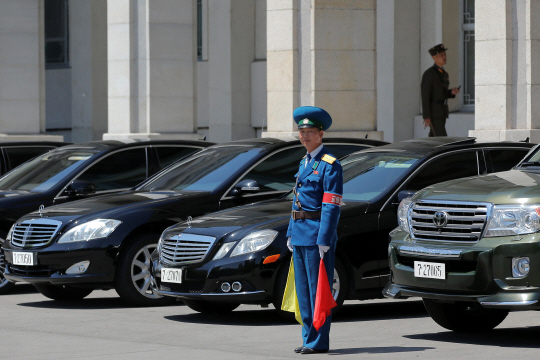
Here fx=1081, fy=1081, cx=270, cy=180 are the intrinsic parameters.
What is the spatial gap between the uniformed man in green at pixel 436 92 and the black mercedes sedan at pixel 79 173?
13.8 ft

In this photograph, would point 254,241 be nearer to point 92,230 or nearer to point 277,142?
point 92,230

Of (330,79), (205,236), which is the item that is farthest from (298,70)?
(205,236)

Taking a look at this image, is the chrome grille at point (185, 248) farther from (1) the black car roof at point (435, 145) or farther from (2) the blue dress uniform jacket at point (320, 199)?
(1) the black car roof at point (435, 145)

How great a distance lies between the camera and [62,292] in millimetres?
11859

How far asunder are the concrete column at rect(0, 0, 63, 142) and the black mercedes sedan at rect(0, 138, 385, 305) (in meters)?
11.3

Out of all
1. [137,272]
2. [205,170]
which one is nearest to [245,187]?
[205,170]

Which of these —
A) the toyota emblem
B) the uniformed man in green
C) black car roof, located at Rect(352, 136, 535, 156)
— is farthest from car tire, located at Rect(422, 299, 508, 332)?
the uniformed man in green

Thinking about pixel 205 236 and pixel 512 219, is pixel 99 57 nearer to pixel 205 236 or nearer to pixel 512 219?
pixel 205 236

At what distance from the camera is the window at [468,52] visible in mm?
21234

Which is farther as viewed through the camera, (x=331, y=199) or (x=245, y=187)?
(x=245, y=187)

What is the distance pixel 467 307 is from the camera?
8.74 metres

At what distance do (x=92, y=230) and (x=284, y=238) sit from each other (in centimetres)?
247

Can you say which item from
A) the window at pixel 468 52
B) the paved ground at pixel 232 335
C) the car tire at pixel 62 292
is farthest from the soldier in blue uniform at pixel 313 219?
the window at pixel 468 52

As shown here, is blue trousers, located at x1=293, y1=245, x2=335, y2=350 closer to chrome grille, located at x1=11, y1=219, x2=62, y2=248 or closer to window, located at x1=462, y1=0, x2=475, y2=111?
chrome grille, located at x1=11, y1=219, x2=62, y2=248
